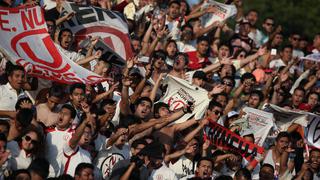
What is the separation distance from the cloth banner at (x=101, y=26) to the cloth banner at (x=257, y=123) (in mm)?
1844

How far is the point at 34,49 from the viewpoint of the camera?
13266 millimetres

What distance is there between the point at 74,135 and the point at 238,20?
8.93 metres

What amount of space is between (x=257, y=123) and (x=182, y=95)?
1.12 m

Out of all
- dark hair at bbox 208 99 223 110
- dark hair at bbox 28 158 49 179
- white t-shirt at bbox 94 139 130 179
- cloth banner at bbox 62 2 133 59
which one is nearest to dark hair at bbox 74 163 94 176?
dark hair at bbox 28 158 49 179

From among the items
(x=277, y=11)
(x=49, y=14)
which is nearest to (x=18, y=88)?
(x=49, y=14)

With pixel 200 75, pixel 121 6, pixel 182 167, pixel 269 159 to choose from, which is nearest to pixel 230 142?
pixel 182 167

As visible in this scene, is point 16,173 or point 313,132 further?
point 313,132

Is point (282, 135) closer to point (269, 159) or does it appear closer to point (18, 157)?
point (269, 159)

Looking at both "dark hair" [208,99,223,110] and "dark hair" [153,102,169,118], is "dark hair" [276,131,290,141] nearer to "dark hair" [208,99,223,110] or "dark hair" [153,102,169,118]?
"dark hair" [208,99,223,110]

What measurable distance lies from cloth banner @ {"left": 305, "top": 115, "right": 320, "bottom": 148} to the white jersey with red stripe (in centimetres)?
509

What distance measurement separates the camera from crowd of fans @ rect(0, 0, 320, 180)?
38.6 feet

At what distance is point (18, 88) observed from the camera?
12.6 meters

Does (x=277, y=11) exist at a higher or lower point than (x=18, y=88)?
lower

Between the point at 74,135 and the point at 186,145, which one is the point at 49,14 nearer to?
the point at 186,145
